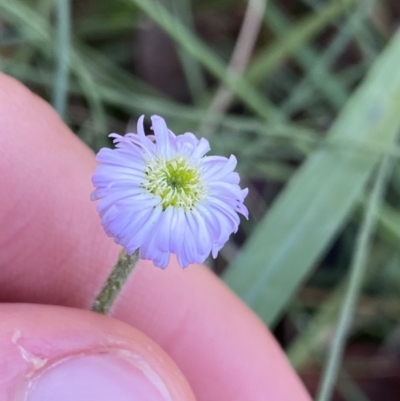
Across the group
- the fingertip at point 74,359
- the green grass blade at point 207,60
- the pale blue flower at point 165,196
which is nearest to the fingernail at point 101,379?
the fingertip at point 74,359

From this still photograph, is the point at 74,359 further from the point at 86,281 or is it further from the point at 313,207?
the point at 313,207

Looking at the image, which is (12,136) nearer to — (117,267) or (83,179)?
(83,179)

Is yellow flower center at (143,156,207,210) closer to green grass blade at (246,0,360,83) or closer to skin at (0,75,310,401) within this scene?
skin at (0,75,310,401)

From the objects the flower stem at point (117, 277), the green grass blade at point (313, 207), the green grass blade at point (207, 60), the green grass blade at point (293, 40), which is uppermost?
the green grass blade at point (293, 40)

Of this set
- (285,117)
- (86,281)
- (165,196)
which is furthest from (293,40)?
(165,196)

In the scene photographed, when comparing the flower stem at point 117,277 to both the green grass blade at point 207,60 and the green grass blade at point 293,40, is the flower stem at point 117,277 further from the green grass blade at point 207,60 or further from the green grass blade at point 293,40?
the green grass blade at point 293,40
